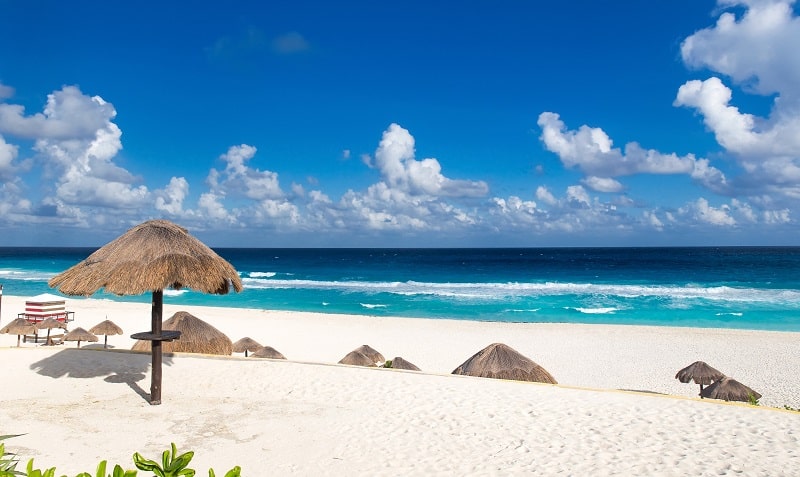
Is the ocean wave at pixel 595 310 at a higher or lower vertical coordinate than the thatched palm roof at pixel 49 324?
lower

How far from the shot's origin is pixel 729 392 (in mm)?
9500

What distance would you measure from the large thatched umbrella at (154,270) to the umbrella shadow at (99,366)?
1.67m

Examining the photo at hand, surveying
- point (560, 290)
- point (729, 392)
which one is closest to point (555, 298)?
point (560, 290)

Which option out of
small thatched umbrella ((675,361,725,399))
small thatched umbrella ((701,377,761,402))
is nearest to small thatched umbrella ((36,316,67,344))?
small thatched umbrella ((675,361,725,399))

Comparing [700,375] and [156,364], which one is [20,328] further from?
[700,375]

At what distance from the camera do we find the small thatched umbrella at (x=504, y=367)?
9508 millimetres

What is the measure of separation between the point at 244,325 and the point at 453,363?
1068 centimetres

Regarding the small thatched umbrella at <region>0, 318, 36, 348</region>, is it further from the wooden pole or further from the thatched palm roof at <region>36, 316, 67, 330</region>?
the wooden pole

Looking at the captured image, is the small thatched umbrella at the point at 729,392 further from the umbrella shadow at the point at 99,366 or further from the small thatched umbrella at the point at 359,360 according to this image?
the umbrella shadow at the point at 99,366

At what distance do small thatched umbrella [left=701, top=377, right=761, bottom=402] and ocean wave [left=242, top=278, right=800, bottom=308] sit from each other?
24.6 metres

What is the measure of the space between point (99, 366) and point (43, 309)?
27.3 feet

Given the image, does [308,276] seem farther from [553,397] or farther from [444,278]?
[553,397]

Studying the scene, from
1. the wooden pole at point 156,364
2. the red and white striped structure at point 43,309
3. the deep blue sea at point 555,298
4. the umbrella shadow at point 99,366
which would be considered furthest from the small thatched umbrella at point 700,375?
the red and white striped structure at point 43,309

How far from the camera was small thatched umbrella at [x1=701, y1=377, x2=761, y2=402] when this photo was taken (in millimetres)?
9336
